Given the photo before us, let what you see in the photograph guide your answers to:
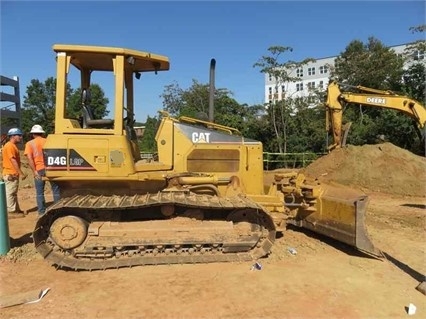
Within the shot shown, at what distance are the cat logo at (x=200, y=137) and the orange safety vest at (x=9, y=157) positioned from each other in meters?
4.82

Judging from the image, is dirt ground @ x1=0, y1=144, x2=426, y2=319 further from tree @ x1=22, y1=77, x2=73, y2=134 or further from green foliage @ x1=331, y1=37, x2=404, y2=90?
tree @ x1=22, y1=77, x2=73, y2=134

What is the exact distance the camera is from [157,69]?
6.47 metres

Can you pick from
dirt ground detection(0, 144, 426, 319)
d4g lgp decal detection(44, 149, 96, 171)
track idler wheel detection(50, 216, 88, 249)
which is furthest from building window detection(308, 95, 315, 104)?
track idler wheel detection(50, 216, 88, 249)

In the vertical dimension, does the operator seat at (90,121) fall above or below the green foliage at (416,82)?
below

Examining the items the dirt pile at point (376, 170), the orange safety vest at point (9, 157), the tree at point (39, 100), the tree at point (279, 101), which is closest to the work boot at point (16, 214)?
the orange safety vest at point (9, 157)

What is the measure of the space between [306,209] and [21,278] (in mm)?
4329

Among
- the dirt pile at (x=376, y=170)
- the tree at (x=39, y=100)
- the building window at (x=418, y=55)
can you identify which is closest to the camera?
the dirt pile at (x=376, y=170)

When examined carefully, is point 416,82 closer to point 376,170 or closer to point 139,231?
point 376,170

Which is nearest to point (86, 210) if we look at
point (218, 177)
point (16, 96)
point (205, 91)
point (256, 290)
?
point (218, 177)

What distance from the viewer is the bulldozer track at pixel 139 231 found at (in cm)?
532

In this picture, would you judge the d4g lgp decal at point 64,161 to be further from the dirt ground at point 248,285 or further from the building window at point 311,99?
the building window at point 311,99

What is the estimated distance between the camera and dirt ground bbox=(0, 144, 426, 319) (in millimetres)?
4148

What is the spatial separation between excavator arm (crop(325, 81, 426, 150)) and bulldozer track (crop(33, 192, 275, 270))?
31.3 ft

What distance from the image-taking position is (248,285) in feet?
15.7
